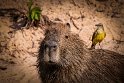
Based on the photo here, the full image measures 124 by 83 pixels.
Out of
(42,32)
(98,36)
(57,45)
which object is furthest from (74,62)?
(42,32)

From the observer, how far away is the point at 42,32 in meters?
4.48

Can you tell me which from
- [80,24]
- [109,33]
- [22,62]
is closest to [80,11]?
[80,24]

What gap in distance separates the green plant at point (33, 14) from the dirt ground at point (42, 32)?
11 cm

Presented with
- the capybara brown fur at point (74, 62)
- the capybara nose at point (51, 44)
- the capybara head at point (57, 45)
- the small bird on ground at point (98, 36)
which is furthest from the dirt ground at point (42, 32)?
A: the capybara nose at point (51, 44)

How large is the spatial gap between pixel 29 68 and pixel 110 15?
4.77ft

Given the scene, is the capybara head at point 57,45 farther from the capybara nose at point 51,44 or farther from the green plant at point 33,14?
the green plant at point 33,14

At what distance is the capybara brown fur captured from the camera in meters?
3.52

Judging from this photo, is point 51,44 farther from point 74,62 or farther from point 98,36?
point 98,36

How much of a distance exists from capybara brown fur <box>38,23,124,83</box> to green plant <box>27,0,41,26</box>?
782 mm

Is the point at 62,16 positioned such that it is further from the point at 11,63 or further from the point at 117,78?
the point at 117,78

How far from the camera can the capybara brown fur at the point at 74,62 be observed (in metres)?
3.52

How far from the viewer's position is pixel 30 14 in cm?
450

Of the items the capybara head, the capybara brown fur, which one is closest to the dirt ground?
the capybara brown fur

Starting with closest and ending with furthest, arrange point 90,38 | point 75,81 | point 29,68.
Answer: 1. point 75,81
2. point 29,68
3. point 90,38
